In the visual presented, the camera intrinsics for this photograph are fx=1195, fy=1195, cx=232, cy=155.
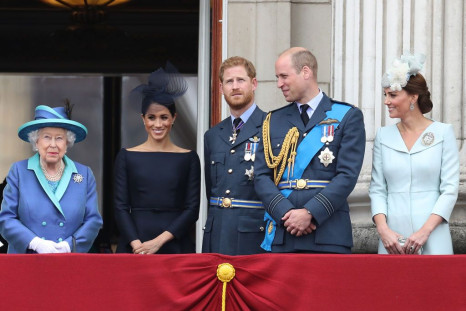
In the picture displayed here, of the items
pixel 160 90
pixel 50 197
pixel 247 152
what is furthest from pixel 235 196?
pixel 50 197

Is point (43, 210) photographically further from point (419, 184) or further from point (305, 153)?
point (419, 184)

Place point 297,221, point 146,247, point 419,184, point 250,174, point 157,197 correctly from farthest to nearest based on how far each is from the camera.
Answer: point 157,197 < point 146,247 < point 250,174 < point 419,184 < point 297,221

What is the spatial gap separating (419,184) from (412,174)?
0.06m

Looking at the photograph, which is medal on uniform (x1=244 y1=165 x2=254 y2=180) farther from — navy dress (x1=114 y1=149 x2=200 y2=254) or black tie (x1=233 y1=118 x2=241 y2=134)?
navy dress (x1=114 y1=149 x2=200 y2=254)

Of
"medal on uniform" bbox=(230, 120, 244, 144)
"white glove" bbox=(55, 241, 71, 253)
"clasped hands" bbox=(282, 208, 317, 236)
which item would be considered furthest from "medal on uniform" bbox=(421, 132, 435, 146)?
"white glove" bbox=(55, 241, 71, 253)

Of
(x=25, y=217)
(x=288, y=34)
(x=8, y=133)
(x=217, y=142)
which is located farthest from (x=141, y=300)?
(x=8, y=133)

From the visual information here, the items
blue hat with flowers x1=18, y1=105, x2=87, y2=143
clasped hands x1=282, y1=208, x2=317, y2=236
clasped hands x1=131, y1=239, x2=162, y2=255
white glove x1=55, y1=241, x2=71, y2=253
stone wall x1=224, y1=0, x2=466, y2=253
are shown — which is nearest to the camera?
clasped hands x1=282, y1=208, x2=317, y2=236

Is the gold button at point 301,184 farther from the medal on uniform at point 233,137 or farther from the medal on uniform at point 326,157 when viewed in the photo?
the medal on uniform at point 233,137

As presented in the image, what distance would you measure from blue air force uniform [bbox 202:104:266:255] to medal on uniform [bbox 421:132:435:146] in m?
0.83

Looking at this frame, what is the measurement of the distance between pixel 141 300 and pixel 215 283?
1.10 ft

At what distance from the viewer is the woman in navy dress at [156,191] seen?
646 cm

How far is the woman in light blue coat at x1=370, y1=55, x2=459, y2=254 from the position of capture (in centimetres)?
573

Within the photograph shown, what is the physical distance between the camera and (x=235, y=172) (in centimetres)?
628

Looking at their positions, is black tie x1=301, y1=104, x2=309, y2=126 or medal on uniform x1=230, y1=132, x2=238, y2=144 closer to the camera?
black tie x1=301, y1=104, x2=309, y2=126
